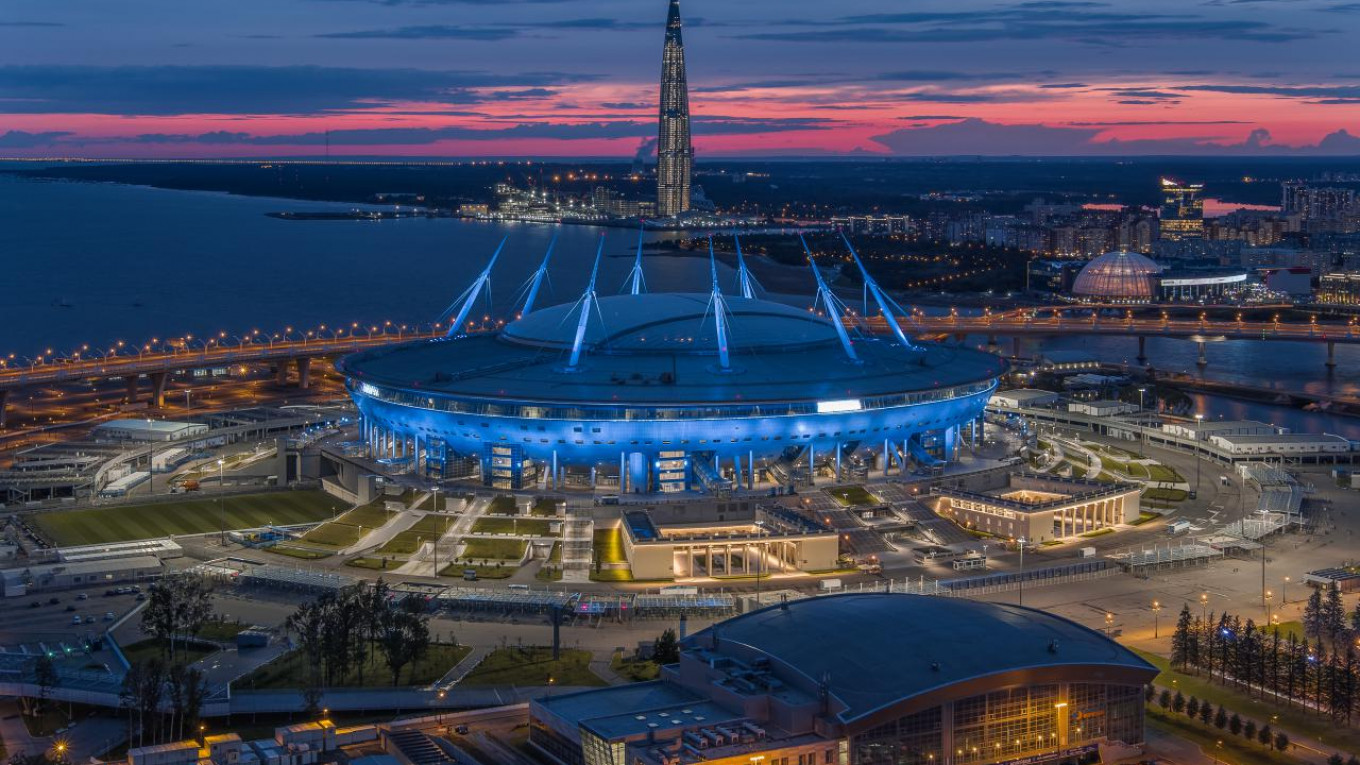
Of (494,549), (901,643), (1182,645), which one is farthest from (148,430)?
(1182,645)

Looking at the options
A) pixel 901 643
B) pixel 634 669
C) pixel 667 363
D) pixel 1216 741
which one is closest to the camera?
pixel 901 643

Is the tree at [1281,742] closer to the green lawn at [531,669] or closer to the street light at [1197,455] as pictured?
the green lawn at [531,669]

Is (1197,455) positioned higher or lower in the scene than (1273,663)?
lower

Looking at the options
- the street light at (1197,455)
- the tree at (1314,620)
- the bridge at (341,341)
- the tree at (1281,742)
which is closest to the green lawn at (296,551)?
the tree at (1314,620)

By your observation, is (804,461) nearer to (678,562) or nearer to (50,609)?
(678,562)

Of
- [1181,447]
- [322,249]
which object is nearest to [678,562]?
[1181,447]

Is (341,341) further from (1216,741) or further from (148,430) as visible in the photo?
(1216,741)

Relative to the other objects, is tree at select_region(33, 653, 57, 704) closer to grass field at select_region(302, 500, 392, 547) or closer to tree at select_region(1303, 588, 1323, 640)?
grass field at select_region(302, 500, 392, 547)

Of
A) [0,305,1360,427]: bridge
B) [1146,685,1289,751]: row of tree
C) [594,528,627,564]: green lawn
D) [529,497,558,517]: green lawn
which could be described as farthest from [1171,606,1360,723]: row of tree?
[0,305,1360,427]: bridge
